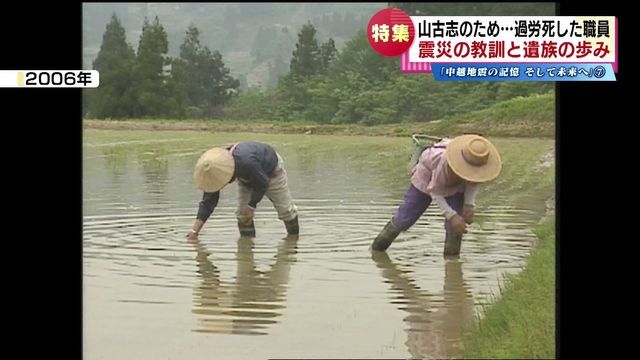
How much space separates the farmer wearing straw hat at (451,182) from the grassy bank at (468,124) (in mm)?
10179

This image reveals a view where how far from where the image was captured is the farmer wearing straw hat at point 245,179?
663 cm

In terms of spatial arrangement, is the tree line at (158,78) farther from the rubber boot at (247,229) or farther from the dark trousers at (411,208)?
the dark trousers at (411,208)

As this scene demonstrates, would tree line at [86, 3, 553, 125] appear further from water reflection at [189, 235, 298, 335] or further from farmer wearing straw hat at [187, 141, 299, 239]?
water reflection at [189, 235, 298, 335]

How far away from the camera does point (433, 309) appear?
501 centimetres

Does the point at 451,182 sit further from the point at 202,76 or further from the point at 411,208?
the point at 202,76

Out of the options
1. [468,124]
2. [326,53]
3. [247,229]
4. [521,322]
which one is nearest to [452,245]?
[247,229]

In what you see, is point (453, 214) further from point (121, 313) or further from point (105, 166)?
point (105, 166)

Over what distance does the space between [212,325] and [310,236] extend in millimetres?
2619

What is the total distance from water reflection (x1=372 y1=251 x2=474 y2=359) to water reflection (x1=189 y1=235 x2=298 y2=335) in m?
0.63
